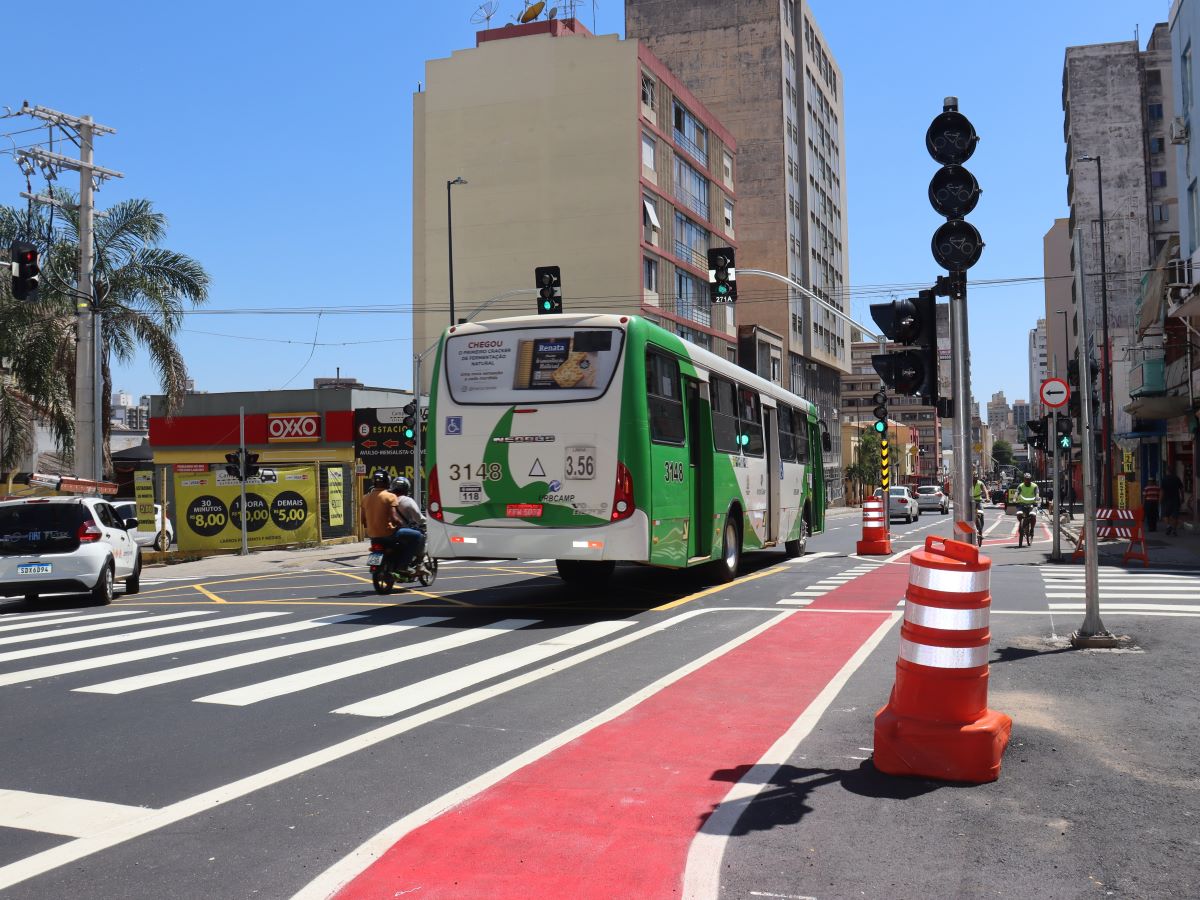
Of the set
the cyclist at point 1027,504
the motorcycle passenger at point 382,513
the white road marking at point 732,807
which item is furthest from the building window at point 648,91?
the white road marking at point 732,807

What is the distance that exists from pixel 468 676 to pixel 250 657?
2443mm

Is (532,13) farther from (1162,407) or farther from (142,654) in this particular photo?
(142,654)

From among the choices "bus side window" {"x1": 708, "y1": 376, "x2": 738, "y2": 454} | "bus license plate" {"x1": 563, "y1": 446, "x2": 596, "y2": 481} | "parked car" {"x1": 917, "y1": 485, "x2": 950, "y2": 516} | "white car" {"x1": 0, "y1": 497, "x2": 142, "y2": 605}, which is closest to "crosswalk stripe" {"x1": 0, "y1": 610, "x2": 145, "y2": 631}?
"white car" {"x1": 0, "y1": 497, "x2": 142, "y2": 605}

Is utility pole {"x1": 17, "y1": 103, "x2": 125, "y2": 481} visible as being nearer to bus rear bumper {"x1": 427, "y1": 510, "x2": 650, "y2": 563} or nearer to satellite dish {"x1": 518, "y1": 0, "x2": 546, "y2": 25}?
bus rear bumper {"x1": 427, "y1": 510, "x2": 650, "y2": 563}

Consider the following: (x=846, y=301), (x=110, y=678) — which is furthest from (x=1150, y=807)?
(x=846, y=301)

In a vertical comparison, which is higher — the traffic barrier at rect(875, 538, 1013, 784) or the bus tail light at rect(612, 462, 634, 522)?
the bus tail light at rect(612, 462, 634, 522)

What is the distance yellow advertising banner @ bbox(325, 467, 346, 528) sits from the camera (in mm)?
31375

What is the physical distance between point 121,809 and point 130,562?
1372cm

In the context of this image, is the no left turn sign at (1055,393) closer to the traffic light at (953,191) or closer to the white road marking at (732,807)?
the white road marking at (732,807)

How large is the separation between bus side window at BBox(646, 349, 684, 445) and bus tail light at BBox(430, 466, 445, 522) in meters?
2.77

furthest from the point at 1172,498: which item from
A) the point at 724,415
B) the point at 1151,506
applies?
the point at 724,415

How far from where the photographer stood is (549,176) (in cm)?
5272

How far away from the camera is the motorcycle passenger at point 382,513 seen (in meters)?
15.7

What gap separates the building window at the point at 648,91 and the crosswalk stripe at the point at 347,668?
44607mm
